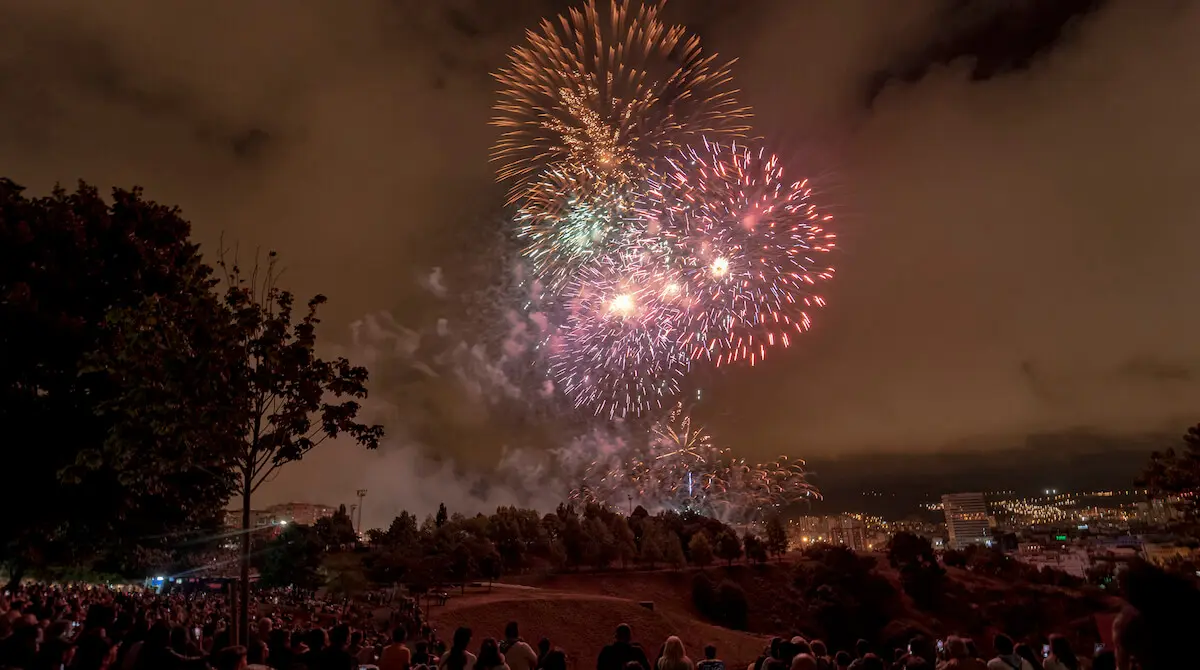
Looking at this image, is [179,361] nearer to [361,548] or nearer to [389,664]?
[389,664]

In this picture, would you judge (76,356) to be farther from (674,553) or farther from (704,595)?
(674,553)

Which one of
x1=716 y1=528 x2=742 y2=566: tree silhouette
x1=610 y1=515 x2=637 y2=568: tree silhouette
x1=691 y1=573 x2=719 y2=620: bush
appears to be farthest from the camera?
x1=716 y1=528 x2=742 y2=566: tree silhouette

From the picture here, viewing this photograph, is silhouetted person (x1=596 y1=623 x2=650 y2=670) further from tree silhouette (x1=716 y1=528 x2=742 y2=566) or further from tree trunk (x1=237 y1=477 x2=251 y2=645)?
tree silhouette (x1=716 y1=528 x2=742 y2=566)

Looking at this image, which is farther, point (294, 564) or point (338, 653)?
point (294, 564)

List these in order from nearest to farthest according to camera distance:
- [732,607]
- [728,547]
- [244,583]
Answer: [244,583] < [732,607] < [728,547]

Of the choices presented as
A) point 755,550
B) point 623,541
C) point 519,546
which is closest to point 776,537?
point 755,550

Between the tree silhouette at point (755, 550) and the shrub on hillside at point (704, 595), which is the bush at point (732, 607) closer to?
the shrub on hillside at point (704, 595)

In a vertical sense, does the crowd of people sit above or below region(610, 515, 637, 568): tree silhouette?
above

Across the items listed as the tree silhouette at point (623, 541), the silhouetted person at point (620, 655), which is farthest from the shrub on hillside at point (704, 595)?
the silhouetted person at point (620, 655)

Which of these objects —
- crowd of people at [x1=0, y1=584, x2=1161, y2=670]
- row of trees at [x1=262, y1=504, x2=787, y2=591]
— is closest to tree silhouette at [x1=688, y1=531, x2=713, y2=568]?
row of trees at [x1=262, y1=504, x2=787, y2=591]
